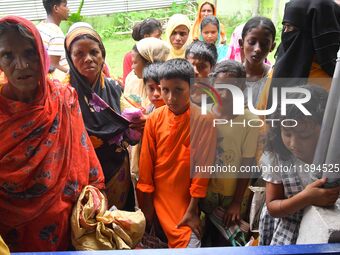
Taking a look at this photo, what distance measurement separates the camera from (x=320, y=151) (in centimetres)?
129

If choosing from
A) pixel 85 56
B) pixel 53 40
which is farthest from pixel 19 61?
pixel 53 40

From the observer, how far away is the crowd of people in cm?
148

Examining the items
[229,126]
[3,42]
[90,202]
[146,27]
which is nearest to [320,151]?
[229,126]

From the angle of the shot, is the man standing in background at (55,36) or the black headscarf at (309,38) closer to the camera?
the black headscarf at (309,38)

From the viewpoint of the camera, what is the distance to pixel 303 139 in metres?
1.38

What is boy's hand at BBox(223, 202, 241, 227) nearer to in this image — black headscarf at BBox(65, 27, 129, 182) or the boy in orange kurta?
the boy in orange kurta

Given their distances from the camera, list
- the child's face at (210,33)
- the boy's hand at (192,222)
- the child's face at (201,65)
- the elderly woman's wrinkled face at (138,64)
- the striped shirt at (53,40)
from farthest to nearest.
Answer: the child's face at (210,33) → the striped shirt at (53,40) → the elderly woman's wrinkled face at (138,64) → the child's face at (201,65) → the boy's hand at (192,222)

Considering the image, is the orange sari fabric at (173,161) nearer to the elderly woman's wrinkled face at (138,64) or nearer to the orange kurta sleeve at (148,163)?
the orange kurta sleeve at (148,163)

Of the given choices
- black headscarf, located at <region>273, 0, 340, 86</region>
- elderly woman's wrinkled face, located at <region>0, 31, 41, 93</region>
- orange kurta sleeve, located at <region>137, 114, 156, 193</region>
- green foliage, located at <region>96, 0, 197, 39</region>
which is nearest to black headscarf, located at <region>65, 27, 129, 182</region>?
orange kurta sleeve, located at <region>137, 114, 156, 193</region>

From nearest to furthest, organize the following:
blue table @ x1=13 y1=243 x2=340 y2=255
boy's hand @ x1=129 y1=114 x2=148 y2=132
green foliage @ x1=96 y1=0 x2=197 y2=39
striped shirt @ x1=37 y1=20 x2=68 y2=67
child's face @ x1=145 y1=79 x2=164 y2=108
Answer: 1. blue table @ x1=13 y1=243 x2=340 y2=255
2. boy's hand @ x1=129 y1=114 x2=148 y2=132
3. child's face @ x1=145 y1=79 x2=164 y2=108
4. striped shirt @ x1=37 y1=20 x2=68 y2=67
5. green foliage @ x1=96 y1=0 x2=197 y2=39

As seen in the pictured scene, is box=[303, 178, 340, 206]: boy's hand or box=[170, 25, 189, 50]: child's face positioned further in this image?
box=[170, 25, 189, 50]: child's face

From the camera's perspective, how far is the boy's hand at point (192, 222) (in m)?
1.98

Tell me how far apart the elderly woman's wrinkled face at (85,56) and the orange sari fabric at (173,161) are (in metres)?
0.44

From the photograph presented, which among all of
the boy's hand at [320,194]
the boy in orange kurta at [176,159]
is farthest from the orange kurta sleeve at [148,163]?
the boy's hand at [320,194]
